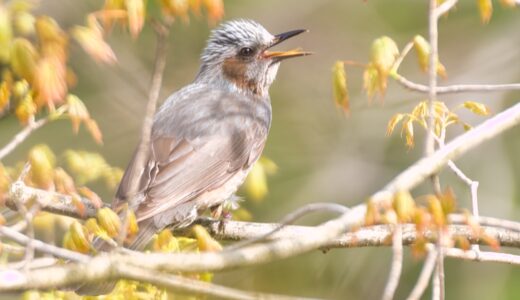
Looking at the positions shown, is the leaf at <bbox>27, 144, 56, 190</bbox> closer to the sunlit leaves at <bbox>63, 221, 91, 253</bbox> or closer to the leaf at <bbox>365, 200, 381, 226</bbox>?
the sunlit leaves at <bbox>63, 221, 91, 253</bbox>

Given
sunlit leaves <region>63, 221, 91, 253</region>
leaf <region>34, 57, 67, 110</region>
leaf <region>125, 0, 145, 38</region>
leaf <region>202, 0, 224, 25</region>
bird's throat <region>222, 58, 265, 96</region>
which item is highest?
bird's throat <region>222, 58, 265, 96</region>

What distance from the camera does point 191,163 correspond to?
257 inches

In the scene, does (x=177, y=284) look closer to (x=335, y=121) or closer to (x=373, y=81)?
(x=373, y=81)

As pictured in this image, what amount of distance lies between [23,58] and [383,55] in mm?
1574

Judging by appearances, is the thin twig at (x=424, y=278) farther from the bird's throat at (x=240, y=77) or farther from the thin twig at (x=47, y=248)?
the bird's throat at (x=240, y=77)

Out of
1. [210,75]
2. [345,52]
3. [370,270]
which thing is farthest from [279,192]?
[210,75]

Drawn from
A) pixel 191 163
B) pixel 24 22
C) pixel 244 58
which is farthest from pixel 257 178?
pixel 24 22

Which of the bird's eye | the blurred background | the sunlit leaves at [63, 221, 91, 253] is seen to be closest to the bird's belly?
the bird's eye

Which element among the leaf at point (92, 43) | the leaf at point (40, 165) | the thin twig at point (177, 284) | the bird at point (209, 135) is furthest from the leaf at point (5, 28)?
the bird at point (209, 135)

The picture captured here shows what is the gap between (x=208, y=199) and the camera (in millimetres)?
6473

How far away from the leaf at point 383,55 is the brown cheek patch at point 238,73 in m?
3.30

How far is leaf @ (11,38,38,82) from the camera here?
12.2ft

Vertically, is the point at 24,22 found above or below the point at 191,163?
below

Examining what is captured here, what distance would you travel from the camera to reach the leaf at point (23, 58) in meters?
3.73
